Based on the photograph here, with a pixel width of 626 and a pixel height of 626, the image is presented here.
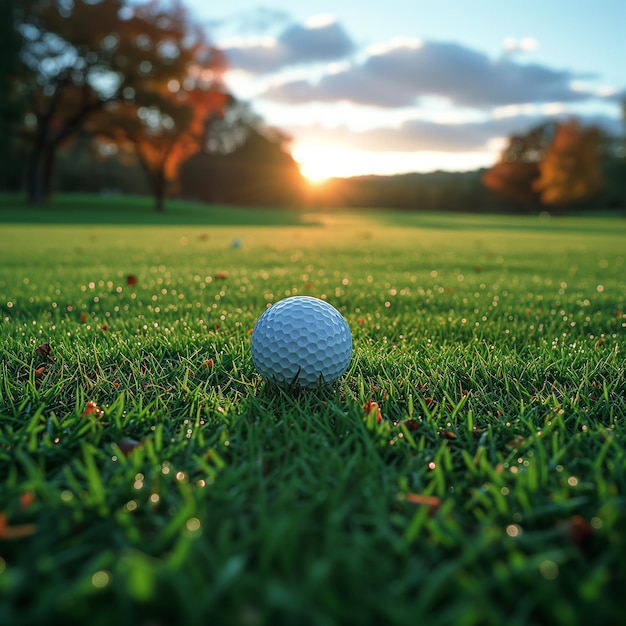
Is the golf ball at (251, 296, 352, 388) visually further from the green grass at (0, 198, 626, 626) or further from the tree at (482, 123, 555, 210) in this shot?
the tree at (482, 123, 555, 210)

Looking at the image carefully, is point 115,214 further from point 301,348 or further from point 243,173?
point 243,173

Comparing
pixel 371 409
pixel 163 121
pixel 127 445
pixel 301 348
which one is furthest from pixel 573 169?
pixel 127 445

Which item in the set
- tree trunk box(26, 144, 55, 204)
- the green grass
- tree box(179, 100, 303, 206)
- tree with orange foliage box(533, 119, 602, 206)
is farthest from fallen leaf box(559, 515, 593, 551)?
tree box(179, 100, 303, 206)

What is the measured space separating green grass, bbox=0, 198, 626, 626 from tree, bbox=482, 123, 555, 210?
6822 cm

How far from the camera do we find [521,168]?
219ft

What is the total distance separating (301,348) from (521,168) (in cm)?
7232

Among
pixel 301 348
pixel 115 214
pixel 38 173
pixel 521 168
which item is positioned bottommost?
pixel 301 348

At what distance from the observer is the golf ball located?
228 cm

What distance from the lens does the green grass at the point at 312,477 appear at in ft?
3.52

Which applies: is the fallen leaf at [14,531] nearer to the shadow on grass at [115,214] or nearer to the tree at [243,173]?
the shadow on grass at [115,214]

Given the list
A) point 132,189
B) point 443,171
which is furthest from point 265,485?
point 443,171

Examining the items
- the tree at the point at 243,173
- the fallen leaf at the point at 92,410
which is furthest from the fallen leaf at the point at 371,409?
the tree at the point at 243,173

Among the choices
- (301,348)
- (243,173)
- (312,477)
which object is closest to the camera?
(312,477)

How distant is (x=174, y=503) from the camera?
142 centimetres
